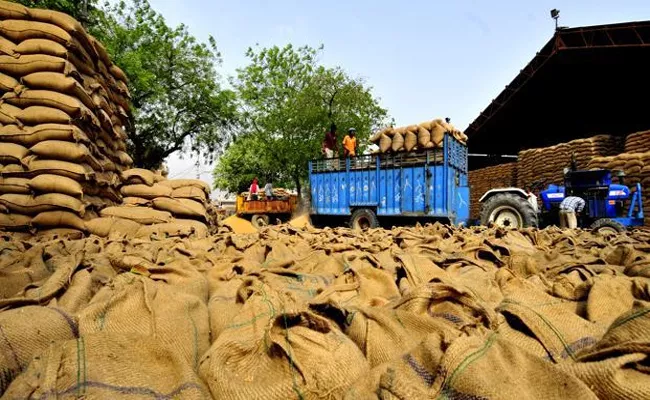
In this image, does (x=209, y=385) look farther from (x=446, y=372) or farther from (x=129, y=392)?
(x=446, y=372)

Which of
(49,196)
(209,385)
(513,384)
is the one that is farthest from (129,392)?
(49,196)

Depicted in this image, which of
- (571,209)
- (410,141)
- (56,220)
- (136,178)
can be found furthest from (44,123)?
(571,209)

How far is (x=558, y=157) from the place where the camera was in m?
12.4

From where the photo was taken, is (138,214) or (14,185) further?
(138,214)

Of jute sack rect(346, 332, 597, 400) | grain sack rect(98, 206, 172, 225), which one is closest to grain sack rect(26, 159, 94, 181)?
grain sack rect(98, 206, 172, 225)

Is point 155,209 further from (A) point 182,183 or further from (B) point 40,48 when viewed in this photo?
(B) point 40,48

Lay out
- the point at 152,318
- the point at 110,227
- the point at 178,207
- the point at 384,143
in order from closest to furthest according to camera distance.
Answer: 1. the point at 152,318
2. the point at 110,227
3. the point at 178,207
4. the point at 384,143

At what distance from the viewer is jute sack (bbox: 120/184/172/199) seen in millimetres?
6162

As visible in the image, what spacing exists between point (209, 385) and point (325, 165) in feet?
33.6

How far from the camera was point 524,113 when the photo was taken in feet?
52.3

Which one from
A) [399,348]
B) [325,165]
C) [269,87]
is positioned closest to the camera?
[399,348]

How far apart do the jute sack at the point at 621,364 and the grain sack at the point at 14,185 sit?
18.6 ft

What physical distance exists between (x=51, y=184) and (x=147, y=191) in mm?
1577

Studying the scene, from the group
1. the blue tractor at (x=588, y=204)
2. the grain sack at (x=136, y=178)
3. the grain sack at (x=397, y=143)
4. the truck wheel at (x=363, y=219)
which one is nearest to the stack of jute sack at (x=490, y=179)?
the grain sack at (x=397, y=143)
